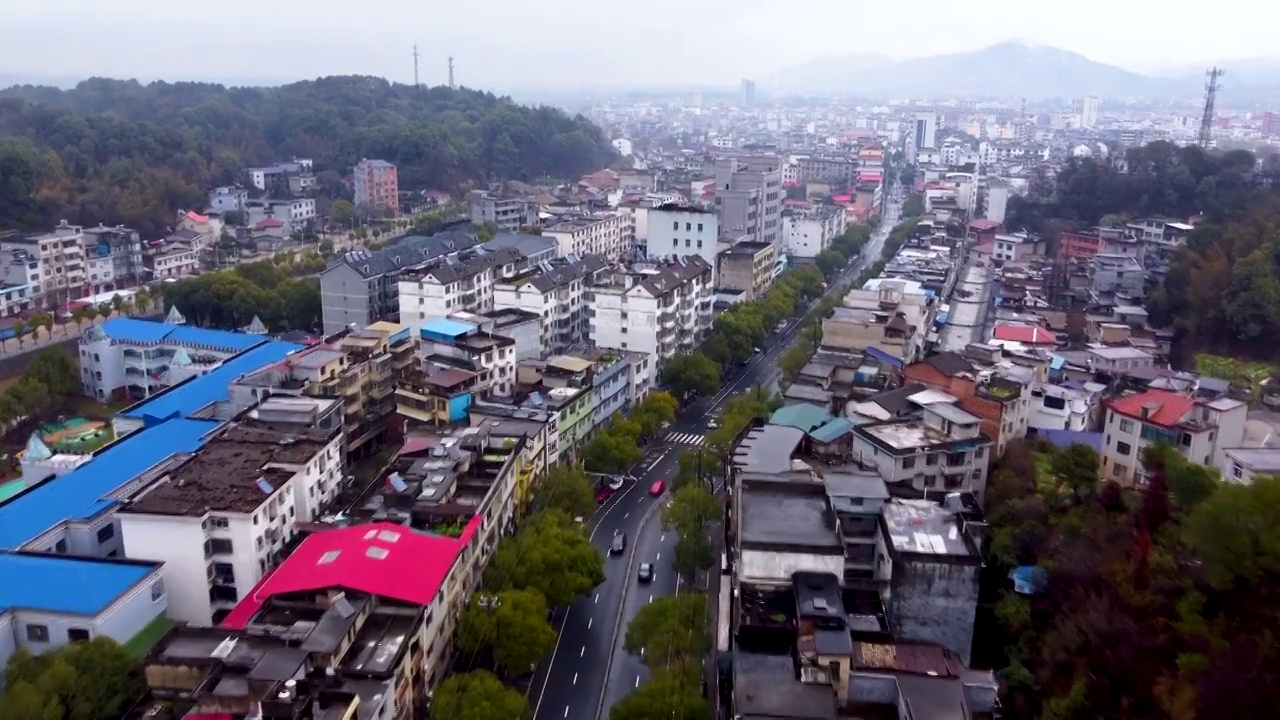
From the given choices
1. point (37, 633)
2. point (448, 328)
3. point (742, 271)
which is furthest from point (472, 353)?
point (742, 271)

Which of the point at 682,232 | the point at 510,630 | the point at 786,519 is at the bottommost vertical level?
the point at 510,630

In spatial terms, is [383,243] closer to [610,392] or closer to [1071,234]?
[610,392]

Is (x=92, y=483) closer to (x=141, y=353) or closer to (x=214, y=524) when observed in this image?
(x=214, y=524)

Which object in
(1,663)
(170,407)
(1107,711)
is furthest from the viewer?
(170,407)

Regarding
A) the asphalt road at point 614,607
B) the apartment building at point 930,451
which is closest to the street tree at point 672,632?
the asphalt road at point 614,607

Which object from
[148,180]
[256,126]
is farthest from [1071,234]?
[256,126]

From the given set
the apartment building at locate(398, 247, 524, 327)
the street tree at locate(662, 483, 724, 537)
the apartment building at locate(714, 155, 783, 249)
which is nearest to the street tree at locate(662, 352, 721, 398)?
the apartment building at locate(398, 247, 524, 327)
